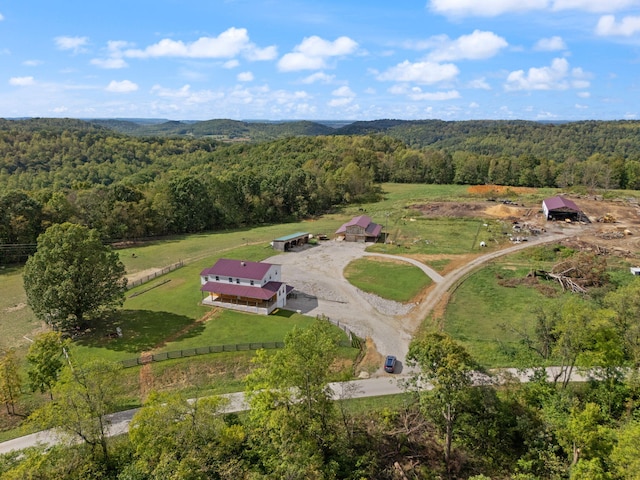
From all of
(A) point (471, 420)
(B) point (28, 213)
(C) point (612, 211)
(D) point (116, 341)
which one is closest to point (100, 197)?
(B) point (28, 213)

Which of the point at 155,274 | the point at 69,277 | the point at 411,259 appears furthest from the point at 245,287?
the point at 411,259

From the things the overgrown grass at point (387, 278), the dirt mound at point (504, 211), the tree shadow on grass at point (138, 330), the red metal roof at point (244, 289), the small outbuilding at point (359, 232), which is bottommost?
the tree shadow on grass at point (138, 330)

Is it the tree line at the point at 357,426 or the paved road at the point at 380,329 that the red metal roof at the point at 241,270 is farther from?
the tree line at the point at 357,426

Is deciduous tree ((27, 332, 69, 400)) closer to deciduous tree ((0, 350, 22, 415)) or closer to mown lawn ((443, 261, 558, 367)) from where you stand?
deciduous tree ((0, 350, 22, 415))

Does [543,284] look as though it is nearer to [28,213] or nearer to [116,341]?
[116,341]

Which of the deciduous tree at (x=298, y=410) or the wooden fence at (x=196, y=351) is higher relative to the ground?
the deciduous tree at (x=298, y=410)

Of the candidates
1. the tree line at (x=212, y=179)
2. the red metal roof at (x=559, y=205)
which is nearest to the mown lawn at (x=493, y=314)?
the red metal roof at (x=559, y=205)

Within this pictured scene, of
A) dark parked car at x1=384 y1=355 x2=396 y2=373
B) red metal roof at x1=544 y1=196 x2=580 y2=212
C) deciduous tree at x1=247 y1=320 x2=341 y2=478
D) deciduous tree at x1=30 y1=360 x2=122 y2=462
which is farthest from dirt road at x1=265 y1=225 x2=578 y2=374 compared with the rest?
deciduous tree at x1=30 y1=360 x2=122 y2=462
